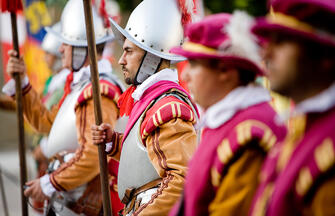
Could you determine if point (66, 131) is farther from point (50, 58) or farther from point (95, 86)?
point (50, 58)

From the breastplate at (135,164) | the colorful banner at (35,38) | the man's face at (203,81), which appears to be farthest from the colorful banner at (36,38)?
the man's face at (203,81)

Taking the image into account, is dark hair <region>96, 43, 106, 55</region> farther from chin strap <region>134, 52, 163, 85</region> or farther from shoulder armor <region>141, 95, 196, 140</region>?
shoulder armor <region>141, 95, 196, 140</region>

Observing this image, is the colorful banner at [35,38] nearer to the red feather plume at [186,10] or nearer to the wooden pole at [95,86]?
the wooden pole at [95,86]

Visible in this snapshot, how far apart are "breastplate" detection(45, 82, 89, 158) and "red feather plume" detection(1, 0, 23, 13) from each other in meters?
0.77

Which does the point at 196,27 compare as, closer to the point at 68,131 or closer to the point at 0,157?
the point at 68,131

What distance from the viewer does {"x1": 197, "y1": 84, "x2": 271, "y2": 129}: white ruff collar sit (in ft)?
7.52

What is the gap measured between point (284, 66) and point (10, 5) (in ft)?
10.8

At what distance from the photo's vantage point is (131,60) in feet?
12.3

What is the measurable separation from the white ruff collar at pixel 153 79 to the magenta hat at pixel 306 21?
1713mm

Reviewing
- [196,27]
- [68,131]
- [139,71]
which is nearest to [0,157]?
[68,131]

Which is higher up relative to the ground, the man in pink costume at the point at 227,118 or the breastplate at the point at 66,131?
the man in pink costume at the point at 227,118

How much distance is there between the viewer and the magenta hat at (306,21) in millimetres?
1831

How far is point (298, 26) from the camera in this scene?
188cm

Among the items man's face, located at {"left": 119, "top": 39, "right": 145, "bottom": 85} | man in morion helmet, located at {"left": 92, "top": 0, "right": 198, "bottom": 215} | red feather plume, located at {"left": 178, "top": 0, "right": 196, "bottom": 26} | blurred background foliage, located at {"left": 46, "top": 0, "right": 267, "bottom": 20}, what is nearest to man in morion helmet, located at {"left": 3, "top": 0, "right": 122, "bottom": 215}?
man in morion helmet, located at {"left": 92, "top": 0, "right": 198, "bottom": 215}
